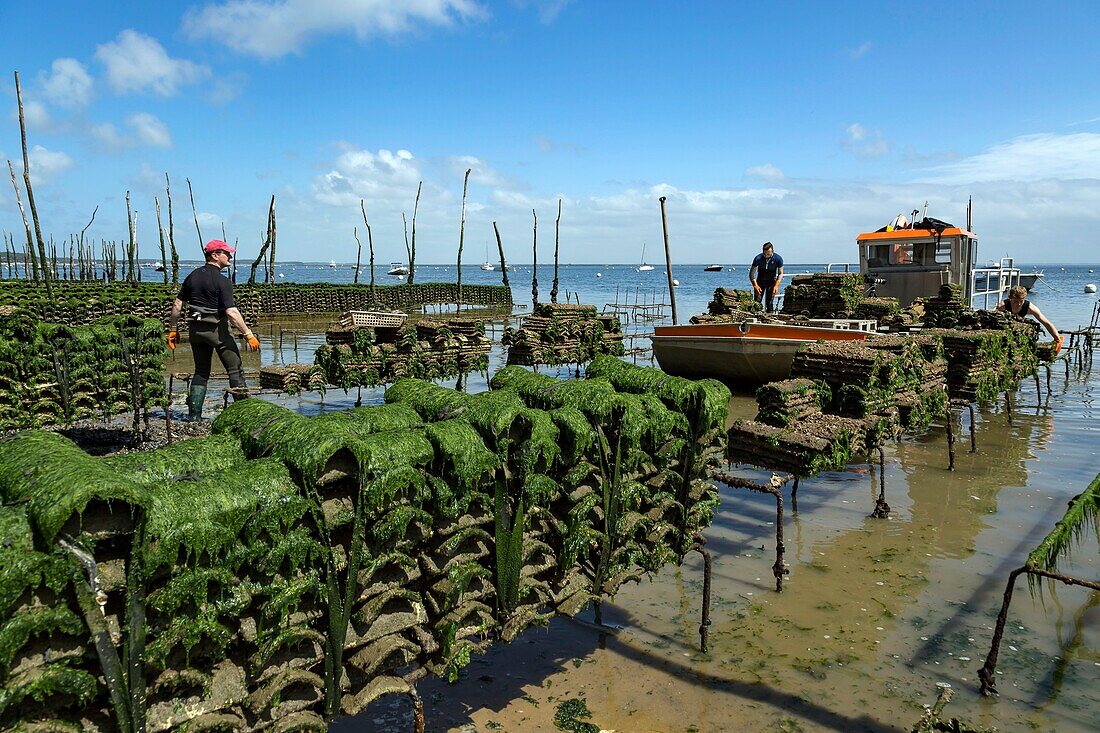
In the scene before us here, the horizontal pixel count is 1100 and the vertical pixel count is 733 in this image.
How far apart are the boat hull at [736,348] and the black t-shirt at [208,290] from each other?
43.4 feet

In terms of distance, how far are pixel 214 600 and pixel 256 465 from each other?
2.46 ft

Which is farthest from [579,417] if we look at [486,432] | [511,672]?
[511,672]

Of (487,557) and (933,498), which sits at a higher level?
(487,557)

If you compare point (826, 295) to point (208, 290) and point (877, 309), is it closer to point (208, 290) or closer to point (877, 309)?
point (877, 309)

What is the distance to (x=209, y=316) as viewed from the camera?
36.8 ft

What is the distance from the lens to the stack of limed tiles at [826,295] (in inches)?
921

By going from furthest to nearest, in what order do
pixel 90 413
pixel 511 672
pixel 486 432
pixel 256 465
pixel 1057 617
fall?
pixel 90 413 < pixel 1057 617 < pixel 511 672 < pixel 486 432 < pixel 256 465

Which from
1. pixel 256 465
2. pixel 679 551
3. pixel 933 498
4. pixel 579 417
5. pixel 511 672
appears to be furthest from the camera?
pixel 933 498

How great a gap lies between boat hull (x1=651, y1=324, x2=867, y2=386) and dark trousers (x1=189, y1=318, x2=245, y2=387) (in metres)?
12.9

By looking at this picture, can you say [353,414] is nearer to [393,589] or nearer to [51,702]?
[393,589]

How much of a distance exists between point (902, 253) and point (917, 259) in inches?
22.5

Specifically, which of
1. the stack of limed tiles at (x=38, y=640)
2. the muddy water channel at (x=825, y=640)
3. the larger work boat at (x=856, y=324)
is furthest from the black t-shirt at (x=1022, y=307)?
the stack of limed tiles at (x=38, y=640)

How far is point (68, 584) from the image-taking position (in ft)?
10.5

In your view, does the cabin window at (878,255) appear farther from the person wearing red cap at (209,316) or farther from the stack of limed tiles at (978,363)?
the person wearing red cap at (209,316)
